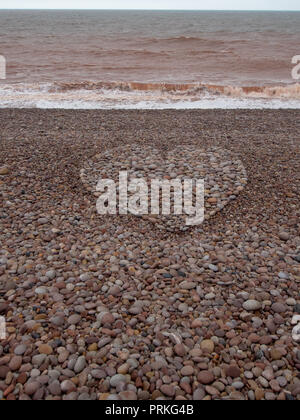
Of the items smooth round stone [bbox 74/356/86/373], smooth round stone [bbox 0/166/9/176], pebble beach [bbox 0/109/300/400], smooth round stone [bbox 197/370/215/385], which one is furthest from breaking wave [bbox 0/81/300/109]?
smooth round stone [bbox 197/370/215/385]

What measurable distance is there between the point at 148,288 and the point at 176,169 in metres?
3.04

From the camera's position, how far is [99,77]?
19.2m

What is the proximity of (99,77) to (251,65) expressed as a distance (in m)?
11.0

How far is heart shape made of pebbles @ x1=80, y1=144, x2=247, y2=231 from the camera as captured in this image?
5.41 meters

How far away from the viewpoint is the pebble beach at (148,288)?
277 centimetres

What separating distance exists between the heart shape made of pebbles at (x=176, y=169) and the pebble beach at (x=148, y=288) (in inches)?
1.8

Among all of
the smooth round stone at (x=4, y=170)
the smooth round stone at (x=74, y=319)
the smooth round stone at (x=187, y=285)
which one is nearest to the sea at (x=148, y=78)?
the smooth round stone at (x=4, y=170)

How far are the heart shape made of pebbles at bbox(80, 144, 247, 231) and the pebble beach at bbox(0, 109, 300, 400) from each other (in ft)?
0.15

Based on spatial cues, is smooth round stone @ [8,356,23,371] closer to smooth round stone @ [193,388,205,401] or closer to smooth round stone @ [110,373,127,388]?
smooth round stone @ [110,373,127,388]

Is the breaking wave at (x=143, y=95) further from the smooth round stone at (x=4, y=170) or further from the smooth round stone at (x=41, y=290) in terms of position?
the smooth round stone at (x=41, y=290)

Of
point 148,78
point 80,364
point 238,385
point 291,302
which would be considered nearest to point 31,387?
point 80,364

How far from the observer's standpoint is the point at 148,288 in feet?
12.2

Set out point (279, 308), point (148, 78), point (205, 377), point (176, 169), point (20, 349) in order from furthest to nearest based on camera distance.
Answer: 1. point (148, 78)
2. point (176, 169)
3. point (279, 308)
4. point (20, 349)
5. point (205, 377)

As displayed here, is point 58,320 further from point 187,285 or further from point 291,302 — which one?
point 291,302
